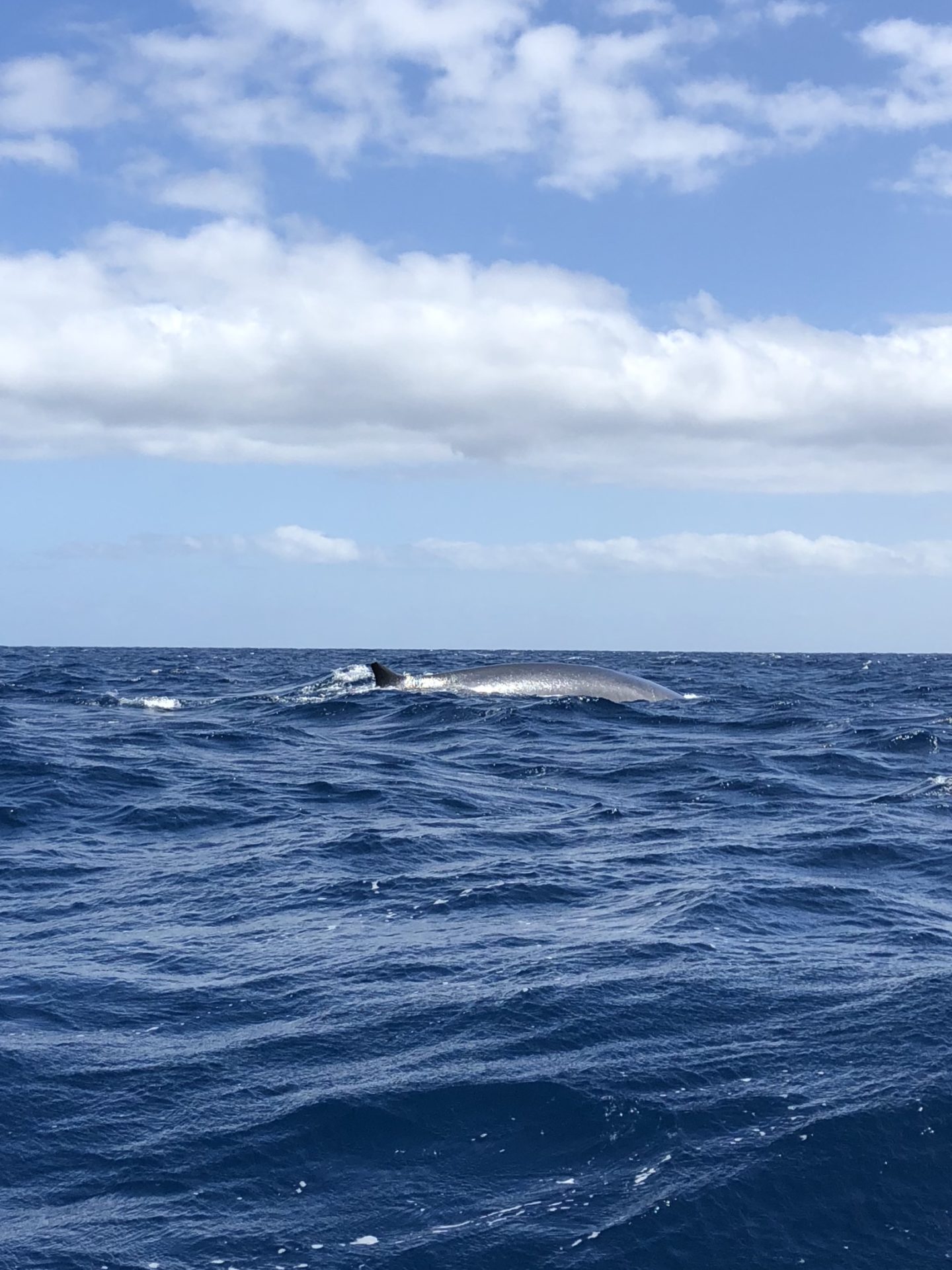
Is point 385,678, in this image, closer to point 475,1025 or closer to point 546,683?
point 546,683

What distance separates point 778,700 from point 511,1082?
33671 mm

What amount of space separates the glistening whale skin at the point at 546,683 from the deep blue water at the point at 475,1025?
13.3 metres

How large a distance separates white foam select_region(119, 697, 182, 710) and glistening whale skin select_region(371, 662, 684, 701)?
20.7ft

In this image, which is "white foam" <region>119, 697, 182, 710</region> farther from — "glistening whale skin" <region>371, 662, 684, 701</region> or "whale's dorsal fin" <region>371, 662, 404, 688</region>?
"glistening whale skin" <region>371, 662, 684, 701</region>

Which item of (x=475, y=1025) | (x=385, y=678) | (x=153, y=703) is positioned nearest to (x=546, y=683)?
(x=385, y=678)

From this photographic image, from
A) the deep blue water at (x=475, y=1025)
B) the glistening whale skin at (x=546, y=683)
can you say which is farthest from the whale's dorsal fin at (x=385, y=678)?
the deep blue water at (x=475, y=1025)

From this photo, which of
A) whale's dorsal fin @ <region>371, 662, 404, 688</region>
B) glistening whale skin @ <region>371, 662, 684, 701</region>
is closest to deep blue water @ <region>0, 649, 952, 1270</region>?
glistening whale skin @ <region>371, 662, 684, 701</region>

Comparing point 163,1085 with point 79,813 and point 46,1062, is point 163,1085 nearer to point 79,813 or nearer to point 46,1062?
point 46,1062

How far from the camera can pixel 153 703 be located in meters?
37.5

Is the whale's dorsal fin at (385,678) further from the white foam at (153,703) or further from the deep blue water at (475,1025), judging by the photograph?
the deep blue water at (475,1025)

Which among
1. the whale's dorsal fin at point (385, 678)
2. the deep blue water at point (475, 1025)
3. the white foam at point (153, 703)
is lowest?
the deep blue water at point (475, 1025)

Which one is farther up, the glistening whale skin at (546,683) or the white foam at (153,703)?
the glistening whale skin at (546,683)

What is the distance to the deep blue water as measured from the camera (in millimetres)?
6359

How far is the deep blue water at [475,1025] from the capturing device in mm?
6359
